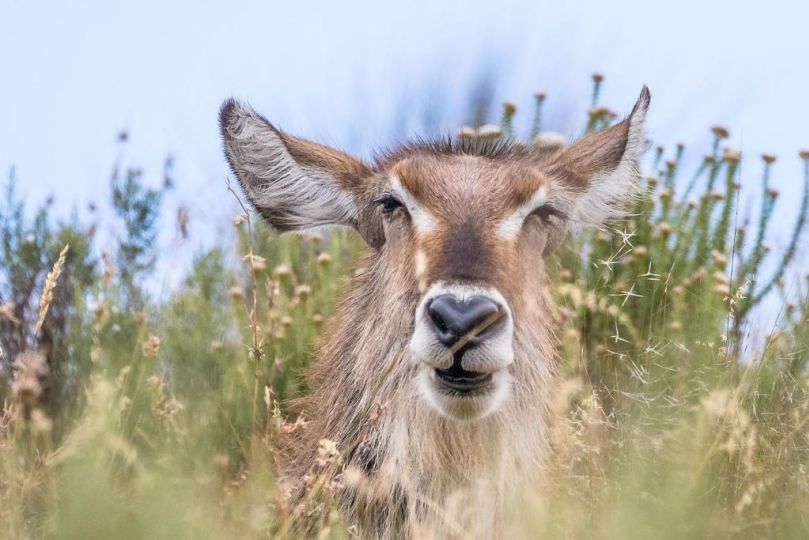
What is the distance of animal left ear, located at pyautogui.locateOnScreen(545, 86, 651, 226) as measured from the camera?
523cm

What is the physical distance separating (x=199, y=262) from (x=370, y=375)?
3227 millimetres

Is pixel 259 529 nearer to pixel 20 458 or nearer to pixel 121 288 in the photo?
pixel 20 458

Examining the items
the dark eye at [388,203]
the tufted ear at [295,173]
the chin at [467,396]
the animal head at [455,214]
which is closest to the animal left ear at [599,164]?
the animal head at [455,214]

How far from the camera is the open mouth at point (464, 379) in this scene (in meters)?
4.04

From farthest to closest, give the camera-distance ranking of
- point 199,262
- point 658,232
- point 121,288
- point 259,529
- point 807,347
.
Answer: point 199,262 → point 121,288 → point 658,232 → point 807,347 → point 259,529

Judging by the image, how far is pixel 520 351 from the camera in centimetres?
465

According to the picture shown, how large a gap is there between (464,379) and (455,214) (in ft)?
2.57

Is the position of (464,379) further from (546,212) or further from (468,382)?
(546,212)

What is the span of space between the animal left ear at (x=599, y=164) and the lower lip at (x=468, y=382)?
4.38 ft

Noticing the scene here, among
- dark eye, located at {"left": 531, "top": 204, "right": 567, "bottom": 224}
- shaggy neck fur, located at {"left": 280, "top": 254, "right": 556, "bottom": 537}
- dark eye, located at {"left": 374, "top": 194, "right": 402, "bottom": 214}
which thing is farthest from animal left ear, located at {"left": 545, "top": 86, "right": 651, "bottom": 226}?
dark eye, located at {"left": 374, "top": 194, "right": 402, "bottom": 214}

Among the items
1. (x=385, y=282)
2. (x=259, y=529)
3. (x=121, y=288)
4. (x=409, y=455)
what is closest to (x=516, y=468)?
(x=409, y=455)

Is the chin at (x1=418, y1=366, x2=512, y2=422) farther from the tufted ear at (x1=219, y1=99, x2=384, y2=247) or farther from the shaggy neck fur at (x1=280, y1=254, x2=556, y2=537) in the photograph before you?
the tufted ear at (x1=219, y1=99, x2=384, y2=247)

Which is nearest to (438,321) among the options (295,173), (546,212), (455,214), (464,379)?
(464,379)

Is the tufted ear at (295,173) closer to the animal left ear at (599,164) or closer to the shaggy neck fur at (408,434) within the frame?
the shaggy neck fur at (408,434)
